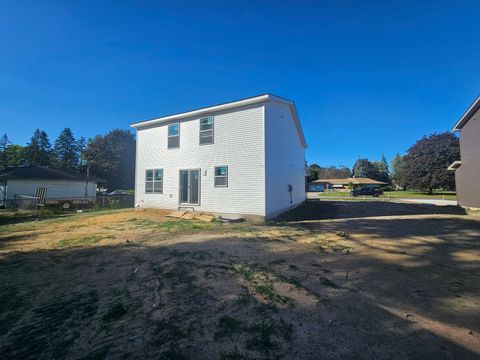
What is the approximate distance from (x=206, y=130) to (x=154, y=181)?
4782 mm

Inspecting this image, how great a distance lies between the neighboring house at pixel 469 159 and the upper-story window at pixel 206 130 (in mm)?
14950

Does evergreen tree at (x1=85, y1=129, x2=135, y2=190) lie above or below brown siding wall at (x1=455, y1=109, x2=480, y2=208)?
above

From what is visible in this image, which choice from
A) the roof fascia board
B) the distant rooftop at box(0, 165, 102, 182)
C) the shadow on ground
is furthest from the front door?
the distant rooftop at box(0, 165, 102, 182)

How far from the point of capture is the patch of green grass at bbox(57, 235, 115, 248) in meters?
7.05

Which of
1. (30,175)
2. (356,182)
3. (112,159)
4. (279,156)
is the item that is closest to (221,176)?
(279,156)

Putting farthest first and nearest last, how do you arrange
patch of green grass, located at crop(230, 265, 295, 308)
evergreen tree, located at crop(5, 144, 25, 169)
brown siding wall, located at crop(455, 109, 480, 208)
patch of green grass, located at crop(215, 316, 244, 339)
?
evergreen tree, located at crop(5, 144, 25, 169), brown siding wall, located at crop(455, 109, 480, 208), patch of green grass, located at crop(230, 265, 295, 308), patch of green grass, located at crop(215, 316, 244, 339)

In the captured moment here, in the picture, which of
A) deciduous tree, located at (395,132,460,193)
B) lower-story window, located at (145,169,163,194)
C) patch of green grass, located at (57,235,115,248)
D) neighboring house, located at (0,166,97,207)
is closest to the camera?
patch of green grass, located at (57,235,115,248)

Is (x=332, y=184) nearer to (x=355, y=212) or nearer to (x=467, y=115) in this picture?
(x=467, y=115)

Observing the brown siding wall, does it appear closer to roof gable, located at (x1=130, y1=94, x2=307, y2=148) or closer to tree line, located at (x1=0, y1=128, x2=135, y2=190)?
roof gable, located at (x1=130, y1=94, x2=307, y2=148)

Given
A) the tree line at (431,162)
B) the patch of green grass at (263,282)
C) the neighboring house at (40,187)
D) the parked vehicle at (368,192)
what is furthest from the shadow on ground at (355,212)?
the tree line at (431,162)

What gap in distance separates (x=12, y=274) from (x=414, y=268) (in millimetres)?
8339

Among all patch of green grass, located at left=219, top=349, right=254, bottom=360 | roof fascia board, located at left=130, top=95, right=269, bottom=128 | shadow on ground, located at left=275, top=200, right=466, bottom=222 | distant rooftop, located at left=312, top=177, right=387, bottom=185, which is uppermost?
roof fascia board, located at left=130, top=95, right=269, bottom=128

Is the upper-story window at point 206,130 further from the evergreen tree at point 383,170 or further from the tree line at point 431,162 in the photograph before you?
the evergreen tree at point 383,170

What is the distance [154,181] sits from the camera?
14.2m
